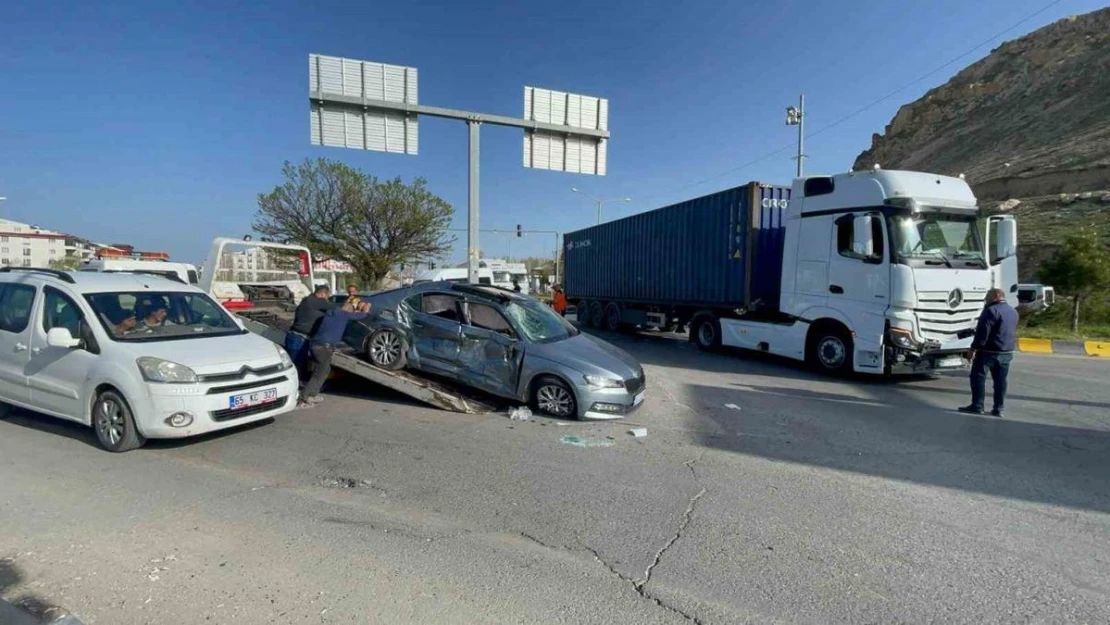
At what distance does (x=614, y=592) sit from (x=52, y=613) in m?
2.75

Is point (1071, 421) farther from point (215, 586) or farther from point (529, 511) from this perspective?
point (215, 586)

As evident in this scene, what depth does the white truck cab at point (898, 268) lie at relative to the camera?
323 inches

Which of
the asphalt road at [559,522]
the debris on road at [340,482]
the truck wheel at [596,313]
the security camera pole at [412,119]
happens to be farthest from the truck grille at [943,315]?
the truck wheel at [596,313]

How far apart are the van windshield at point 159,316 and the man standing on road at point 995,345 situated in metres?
8.85

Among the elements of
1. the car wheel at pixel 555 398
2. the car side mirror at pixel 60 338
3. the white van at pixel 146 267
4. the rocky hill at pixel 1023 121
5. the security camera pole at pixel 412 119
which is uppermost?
the rocky hill at pixel 1023 121

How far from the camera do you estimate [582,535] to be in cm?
348

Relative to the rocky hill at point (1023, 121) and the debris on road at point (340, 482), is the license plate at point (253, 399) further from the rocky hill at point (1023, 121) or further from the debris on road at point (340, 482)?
the rocky hill at point (1023, 121)

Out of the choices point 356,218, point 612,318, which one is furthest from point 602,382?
point 356,218

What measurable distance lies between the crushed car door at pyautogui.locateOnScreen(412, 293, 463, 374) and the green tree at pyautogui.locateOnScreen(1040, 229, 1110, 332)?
1715 cm

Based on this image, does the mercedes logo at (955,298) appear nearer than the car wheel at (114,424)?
No

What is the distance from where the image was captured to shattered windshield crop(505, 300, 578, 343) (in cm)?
663

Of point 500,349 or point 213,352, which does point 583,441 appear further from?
point 213,352

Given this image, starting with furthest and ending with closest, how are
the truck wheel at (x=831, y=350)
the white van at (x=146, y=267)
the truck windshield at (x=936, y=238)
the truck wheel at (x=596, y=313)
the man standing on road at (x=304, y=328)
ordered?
the truck wheel at (x=596, y=313) < the white van at (x=146, y=267) < the truck wheel at (x=831, y=350) < the truck windshield at (x=936, y=238) < the man standing on road at (x=304, y=328)

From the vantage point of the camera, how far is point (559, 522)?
3652mm
